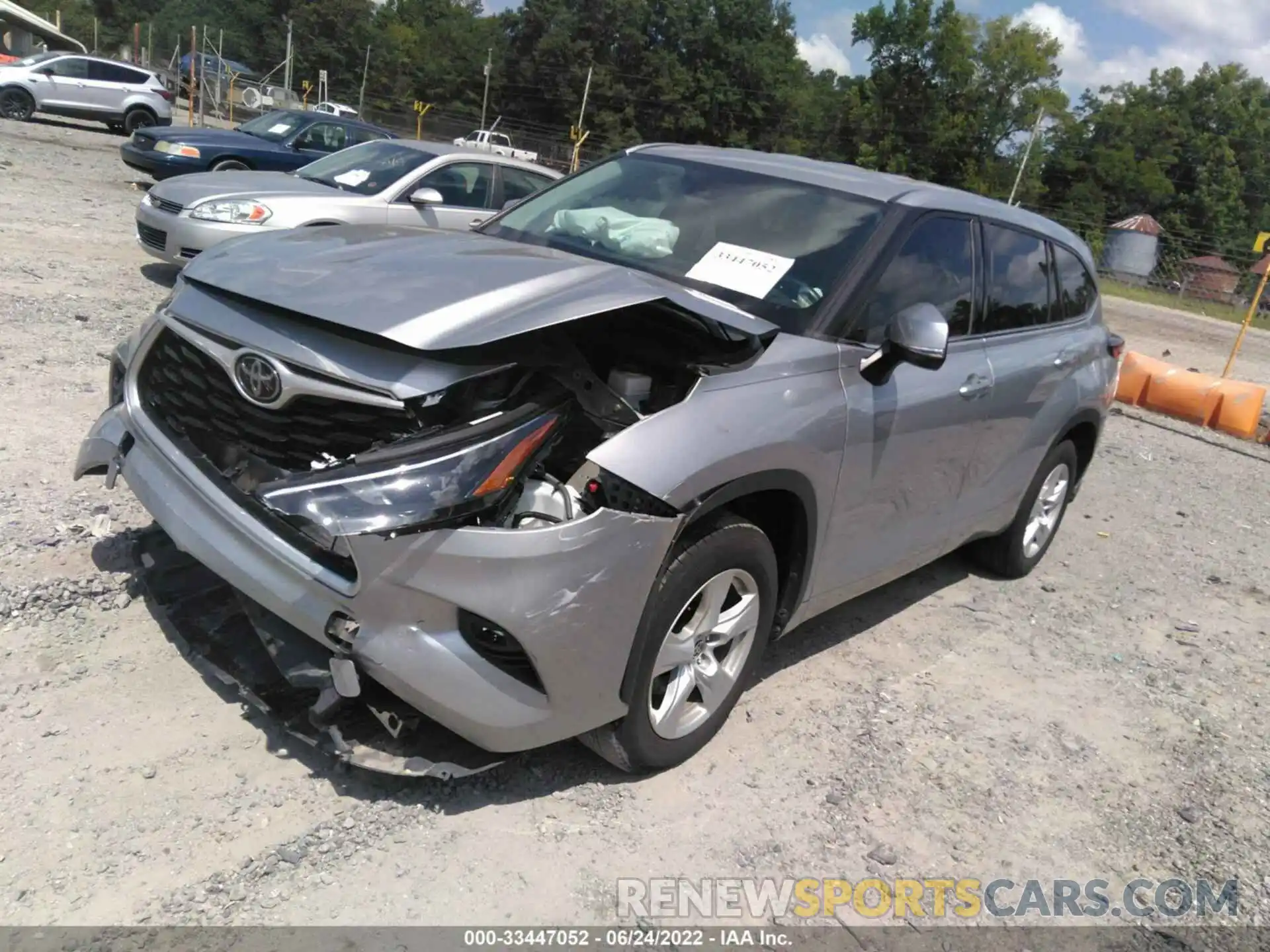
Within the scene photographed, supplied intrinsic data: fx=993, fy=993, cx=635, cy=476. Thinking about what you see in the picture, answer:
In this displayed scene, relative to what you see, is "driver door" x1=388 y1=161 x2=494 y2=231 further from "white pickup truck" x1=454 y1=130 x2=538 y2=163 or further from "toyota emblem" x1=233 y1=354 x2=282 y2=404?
"white pickup truck" x1=454 y1=130 x2=538 y2=163

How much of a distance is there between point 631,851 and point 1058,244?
393 centimetres

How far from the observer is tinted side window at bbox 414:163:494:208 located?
373 inches

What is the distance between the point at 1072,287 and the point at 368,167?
267 inches

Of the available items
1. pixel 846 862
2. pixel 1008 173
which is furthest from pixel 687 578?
pixel 1008 173

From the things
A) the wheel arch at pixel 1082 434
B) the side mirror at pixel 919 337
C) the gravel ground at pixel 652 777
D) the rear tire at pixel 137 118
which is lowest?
the gravel ground at pixel 652 777

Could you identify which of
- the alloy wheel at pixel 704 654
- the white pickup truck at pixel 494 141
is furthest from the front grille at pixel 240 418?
the white pickup truck at pixel 494 141

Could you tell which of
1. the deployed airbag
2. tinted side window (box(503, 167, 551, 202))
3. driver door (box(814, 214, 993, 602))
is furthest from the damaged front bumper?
tinted side window (box(503, 167, 551, 202))

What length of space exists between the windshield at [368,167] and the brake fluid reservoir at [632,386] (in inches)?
269

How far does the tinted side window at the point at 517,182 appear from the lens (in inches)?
389

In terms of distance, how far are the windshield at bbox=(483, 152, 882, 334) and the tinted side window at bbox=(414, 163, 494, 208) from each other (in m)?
5.47

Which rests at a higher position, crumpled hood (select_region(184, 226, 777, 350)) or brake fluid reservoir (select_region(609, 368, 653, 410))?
crumpled hood (select_region(184, 226, 777, 350))

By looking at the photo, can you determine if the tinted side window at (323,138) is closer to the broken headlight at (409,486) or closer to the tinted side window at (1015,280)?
the tinted side window at (1015,280)

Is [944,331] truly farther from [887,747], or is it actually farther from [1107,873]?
[1107,873]

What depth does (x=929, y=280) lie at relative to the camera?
3955 millimetres
